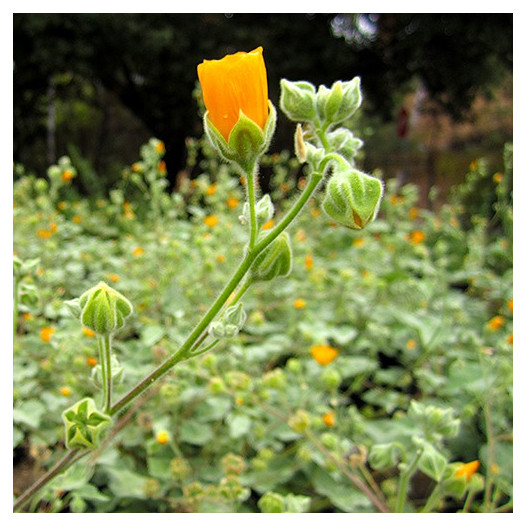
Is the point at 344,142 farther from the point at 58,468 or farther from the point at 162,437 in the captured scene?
the point at 162,437

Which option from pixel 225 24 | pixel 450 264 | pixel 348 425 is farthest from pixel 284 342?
pixel 225 24

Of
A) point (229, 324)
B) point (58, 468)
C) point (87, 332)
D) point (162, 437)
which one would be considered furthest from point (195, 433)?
point (229, 324)

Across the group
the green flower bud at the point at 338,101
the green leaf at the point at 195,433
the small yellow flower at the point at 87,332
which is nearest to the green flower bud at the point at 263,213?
the green flower bud at the point at 338,101

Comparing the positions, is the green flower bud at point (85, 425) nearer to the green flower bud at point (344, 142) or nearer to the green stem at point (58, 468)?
the green stem at point (58, 468)

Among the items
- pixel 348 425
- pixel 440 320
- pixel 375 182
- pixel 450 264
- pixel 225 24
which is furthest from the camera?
pixel 225 24

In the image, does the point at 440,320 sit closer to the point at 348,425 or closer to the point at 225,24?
the point at 348,425

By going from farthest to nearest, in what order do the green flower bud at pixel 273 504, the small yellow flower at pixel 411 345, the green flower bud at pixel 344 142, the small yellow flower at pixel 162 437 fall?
the small yellow flower at pixel 411 345, the small yellow flower at pixel 162 437, the green flower bud at pixel 273 504, the green flower bud at pixel 344 142
